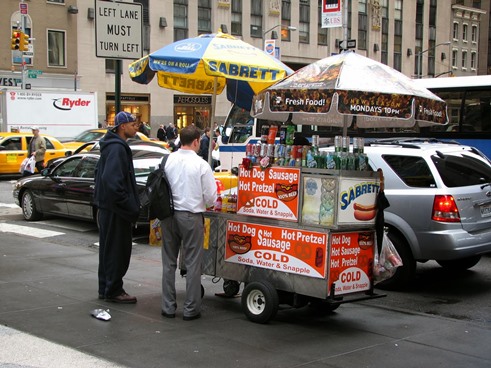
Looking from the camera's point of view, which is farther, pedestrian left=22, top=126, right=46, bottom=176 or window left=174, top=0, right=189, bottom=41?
window left=174, top=0, right=189, bottom=41

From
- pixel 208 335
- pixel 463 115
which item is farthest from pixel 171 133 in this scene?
pixel 208 335

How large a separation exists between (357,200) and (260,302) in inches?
55.0

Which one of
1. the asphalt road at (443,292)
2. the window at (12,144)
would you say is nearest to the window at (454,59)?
the window at (12,144)

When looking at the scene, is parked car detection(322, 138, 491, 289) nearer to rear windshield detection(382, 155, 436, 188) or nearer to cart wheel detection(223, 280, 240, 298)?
rear windshield detection(382, 155, 436, 188)

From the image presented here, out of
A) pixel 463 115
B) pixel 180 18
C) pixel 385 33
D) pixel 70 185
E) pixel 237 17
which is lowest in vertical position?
pixel 70 185

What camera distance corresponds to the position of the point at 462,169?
889 cm

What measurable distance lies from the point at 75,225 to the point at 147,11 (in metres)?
34.7

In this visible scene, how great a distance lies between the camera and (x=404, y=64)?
61656mm

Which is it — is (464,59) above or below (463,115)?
above

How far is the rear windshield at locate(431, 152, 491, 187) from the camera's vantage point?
8711 mm

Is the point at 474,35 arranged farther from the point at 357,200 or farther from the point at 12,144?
the point at 357,200

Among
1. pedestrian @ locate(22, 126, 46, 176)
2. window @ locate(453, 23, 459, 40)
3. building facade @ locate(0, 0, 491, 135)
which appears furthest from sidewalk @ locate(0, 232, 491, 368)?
window @ locate(453, 23, 459, 40)

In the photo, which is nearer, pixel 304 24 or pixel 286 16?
→ pixel 286 16

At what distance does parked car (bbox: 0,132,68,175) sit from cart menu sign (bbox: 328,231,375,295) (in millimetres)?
18103
